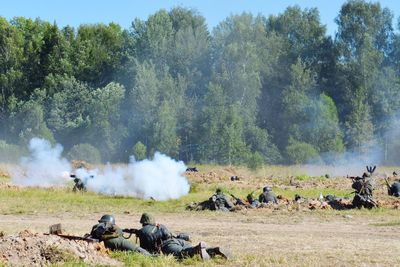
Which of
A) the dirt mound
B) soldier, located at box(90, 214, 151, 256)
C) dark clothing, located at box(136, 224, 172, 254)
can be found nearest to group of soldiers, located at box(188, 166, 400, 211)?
dark clothing, located at box(136, 224, 172, 254)

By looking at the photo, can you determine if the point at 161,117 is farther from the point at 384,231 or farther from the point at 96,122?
the point at 384,231

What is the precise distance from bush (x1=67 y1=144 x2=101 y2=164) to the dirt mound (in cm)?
5088

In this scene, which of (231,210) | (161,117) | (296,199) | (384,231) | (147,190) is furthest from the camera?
(161,117)

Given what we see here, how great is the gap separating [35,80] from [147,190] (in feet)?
147

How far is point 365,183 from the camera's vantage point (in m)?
31.8

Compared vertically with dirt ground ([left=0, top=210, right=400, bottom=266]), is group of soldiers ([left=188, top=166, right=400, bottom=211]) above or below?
above

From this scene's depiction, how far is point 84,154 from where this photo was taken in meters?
67.1

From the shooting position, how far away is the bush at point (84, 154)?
6681 centimetres

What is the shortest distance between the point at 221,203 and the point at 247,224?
4.88m

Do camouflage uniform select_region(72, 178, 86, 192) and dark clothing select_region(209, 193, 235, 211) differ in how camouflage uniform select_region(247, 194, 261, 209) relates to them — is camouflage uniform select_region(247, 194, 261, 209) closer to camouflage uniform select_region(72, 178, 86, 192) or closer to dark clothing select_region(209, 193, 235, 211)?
dark clothing select_region(209, 193, 235, 211)

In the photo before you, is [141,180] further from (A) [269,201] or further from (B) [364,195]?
(B) [364,195]

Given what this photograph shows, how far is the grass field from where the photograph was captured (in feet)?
54.7

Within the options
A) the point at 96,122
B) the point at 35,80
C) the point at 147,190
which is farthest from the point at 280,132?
the point at 147,190

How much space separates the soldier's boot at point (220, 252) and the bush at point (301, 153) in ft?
167
